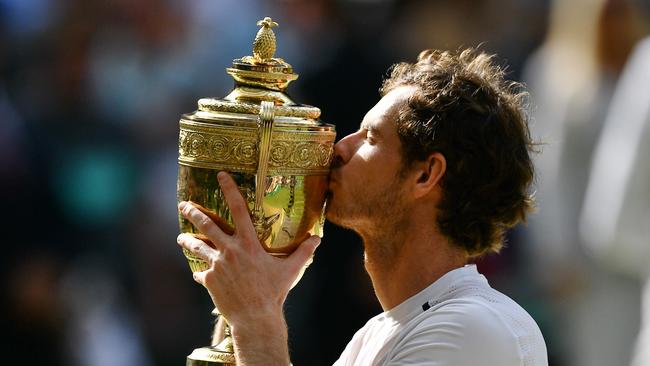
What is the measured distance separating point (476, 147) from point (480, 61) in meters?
0.33

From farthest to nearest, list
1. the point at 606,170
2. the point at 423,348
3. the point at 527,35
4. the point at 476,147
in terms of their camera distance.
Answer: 1. the point at 527,35
2. the point at 606,170
3. the point at 476,147
4. the point at 423,348

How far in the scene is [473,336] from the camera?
375 centimetres

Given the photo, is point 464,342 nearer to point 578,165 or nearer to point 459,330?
point 459,330

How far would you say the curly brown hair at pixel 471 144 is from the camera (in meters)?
4.10

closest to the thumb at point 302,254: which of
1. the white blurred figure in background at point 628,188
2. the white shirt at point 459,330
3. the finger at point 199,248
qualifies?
the finger at point 199,248

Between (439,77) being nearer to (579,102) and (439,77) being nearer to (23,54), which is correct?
(579,102)

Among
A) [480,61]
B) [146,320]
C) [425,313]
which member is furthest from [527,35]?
[425,313]

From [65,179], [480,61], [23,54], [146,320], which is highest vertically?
[480,61]

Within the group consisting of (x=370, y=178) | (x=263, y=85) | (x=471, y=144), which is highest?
(x=263, y=85)

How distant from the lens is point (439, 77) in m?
4.17

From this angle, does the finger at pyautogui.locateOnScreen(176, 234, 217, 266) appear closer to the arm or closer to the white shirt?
the arm

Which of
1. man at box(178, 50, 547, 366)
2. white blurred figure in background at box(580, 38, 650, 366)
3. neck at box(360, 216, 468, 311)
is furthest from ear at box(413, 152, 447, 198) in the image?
white blurred figure in background at box(580, 38, 650, 366)

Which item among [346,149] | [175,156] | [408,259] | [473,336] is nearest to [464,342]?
[473,336]

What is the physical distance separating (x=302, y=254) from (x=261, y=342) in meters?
0.29
